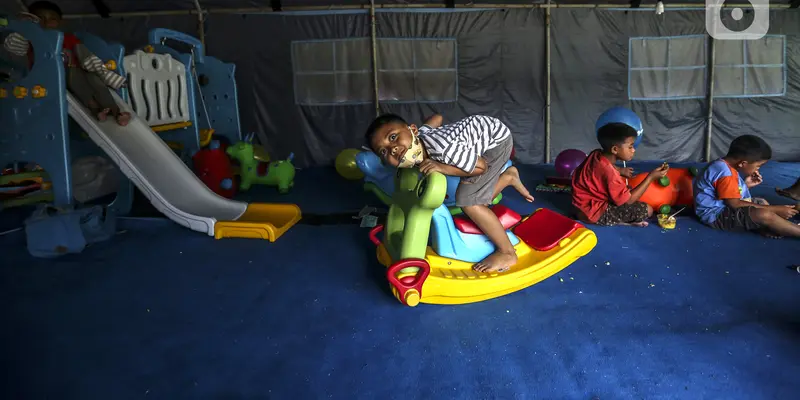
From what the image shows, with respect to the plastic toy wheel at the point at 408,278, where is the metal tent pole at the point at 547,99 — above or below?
above

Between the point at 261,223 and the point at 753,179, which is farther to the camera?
the point at 753,179

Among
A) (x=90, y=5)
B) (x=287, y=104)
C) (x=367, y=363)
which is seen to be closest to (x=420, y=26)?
(x=287, y=104)

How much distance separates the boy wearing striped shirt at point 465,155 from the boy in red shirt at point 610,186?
112cm

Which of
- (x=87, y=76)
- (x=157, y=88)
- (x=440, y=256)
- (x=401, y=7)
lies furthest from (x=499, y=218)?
(x=401, y=7)

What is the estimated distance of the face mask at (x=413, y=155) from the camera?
237cm

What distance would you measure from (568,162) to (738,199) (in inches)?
77.0

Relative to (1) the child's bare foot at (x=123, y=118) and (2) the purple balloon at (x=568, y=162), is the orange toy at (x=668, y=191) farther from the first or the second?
(1) the child's bare foot at (x=123, y=118)

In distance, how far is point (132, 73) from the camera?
14.9 feet

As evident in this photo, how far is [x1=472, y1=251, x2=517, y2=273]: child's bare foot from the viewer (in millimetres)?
2695

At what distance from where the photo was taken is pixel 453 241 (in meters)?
2.75

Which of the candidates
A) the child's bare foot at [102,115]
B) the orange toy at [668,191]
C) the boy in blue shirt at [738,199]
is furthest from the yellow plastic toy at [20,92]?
the boy in blue shirt at [738,199]

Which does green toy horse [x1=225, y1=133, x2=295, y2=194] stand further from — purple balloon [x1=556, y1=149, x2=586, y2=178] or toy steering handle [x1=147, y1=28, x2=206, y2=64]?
purple balloon [x1=556, y1=149, x2=586, y2=178]

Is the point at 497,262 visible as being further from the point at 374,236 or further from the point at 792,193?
the point at 792,193

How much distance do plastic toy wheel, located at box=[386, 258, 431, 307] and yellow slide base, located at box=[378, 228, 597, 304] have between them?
5 centimetres
